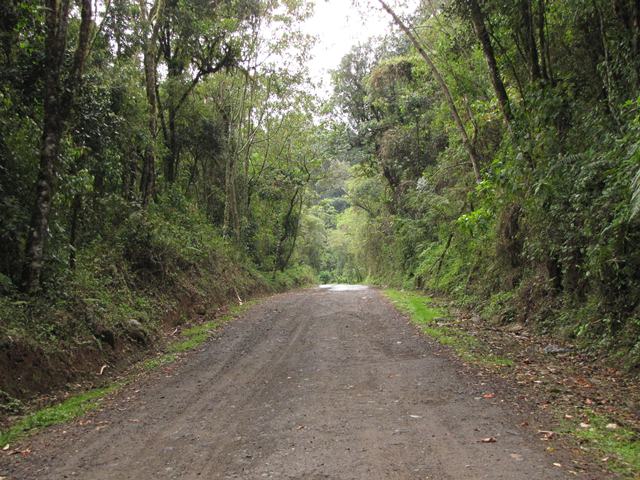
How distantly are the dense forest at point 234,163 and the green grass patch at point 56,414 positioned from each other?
79 cm

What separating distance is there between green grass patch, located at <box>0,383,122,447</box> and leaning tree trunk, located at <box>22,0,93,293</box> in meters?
2.39

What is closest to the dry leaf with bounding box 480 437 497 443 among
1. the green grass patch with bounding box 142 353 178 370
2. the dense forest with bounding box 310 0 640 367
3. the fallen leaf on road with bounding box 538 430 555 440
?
the fallen leaf on road with bounding box 538 430 555 440

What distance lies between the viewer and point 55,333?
8469 millimetres

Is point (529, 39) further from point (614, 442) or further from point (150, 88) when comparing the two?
point (150, 88)

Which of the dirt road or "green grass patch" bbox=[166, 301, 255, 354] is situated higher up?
"green grass patch" bbox=[166, 301, 255, 354]

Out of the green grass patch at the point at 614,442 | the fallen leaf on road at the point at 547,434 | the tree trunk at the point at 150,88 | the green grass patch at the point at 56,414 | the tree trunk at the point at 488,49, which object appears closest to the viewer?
the green grass patch at the point at 614,442

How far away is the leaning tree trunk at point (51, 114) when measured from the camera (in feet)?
27.9

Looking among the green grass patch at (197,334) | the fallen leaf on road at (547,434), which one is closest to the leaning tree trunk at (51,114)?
the green grass patch at (197,334)

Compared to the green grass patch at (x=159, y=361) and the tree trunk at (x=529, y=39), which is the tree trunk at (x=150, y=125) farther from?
the tree trunk at (x=529, y=39)

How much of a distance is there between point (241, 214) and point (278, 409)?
24052 millimetres

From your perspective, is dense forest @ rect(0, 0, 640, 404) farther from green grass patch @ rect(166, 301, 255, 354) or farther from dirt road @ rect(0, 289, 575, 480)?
dirt road @ rect(0, 289, 575, 480)

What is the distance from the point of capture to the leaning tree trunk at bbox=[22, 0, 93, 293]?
8516mm

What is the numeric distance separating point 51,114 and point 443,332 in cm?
926

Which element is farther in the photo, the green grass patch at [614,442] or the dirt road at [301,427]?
the dirt road at [301,427]
